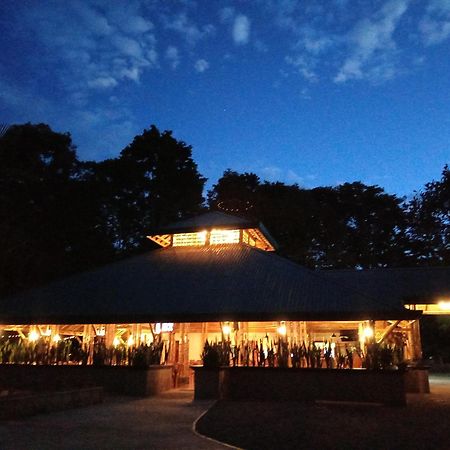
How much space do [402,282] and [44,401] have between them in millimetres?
15695

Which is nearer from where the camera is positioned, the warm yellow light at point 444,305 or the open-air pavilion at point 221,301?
the open-air pavilion at point 221,301

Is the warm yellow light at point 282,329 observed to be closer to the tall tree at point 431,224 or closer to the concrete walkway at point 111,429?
the concrete walkway at point 111,429

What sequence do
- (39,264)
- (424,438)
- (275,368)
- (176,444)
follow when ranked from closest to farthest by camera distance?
(176,444) < (424,438) < (275,368) < (39,264)

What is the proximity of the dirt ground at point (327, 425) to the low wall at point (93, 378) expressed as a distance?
2.94 meters

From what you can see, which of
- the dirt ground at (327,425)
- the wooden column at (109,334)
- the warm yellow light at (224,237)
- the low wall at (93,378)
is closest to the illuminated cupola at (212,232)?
the warm yellow light at (224,237)

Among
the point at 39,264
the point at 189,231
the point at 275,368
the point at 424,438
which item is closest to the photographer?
the point at 424,438

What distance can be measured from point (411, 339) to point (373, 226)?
23.3 m

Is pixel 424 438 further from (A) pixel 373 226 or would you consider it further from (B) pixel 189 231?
(A) pixel 373 226

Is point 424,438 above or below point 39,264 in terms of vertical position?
below

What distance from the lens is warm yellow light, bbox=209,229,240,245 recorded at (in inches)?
823

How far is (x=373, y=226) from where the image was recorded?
1618 inches

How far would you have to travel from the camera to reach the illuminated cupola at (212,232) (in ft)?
67.7

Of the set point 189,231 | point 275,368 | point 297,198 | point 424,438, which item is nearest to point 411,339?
point 275,368

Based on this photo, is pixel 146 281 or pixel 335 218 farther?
pixel 335 218
